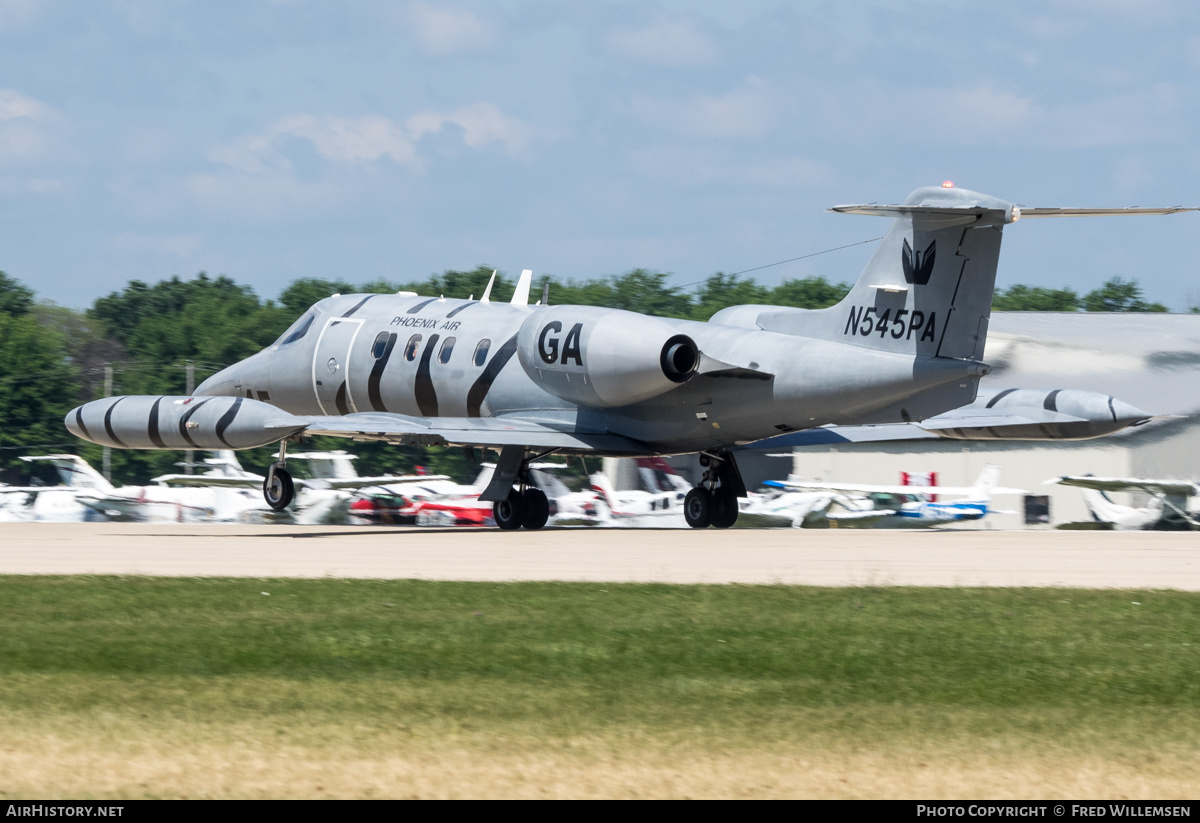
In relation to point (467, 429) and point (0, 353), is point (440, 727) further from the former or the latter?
point (0, 353)

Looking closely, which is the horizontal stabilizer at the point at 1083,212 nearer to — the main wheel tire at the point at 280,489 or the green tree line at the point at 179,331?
the main wheel tire at the point at 280,489

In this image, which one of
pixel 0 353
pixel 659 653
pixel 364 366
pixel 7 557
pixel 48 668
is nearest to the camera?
pixel 48 668

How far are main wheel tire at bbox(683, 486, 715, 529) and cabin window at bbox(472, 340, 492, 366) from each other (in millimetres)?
4744

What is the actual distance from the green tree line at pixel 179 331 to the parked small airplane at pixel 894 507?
3822 cm

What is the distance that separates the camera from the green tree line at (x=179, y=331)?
79.2 metres

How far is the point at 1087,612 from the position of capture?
→ 540 inches

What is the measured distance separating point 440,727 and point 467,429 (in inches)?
736

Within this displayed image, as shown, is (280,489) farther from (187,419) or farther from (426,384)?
(426,384)

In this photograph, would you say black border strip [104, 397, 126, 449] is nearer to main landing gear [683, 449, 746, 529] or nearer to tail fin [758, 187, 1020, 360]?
main landing gear [683, 449, 746, 529]

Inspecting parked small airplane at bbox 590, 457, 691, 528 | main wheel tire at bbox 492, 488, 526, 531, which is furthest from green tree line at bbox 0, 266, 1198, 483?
main wheel tire at bbox 492, 488, 526, 531

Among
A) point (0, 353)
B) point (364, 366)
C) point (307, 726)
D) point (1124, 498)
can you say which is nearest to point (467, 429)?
point (364, 366)

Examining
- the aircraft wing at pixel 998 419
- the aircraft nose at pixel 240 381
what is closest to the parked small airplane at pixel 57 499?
the aircraft nose at pixel 240 381

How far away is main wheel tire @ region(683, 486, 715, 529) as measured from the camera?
29750 mm

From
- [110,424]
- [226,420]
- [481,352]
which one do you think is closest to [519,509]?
[481,352]
